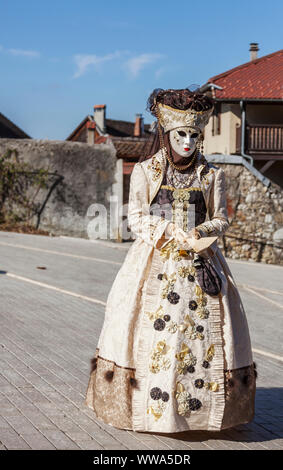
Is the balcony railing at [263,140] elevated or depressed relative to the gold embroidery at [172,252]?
elevated

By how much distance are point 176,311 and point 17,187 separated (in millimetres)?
15573

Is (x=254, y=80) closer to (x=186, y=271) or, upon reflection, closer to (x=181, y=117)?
(x=181, y=117)

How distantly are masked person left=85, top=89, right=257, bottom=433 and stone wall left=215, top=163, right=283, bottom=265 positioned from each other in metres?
14.9

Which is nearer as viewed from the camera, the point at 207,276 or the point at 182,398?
the point at 182,398

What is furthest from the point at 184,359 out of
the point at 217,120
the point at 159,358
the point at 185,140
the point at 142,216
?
the point at 217,120

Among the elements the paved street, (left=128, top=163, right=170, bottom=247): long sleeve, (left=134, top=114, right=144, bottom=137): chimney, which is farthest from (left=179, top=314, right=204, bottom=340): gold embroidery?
(left=134, top=114, right=144, bottom=137): chimney

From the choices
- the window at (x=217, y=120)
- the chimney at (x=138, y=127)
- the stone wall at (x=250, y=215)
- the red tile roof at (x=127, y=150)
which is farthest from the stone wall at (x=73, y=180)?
the chimney at (x=138, y=127)

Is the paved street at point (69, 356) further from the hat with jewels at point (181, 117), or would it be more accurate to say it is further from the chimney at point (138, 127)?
the chimney at point (138, 127)

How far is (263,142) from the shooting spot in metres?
24.4

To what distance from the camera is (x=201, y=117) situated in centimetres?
473

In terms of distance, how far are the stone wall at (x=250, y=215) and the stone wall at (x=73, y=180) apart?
132 inches

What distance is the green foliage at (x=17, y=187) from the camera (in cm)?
→ 1931

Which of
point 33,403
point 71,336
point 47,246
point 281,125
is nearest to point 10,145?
point 47,246

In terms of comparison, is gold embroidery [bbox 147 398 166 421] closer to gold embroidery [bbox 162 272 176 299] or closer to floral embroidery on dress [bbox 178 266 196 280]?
gold embroidery [bbox 162 272 176 299]
